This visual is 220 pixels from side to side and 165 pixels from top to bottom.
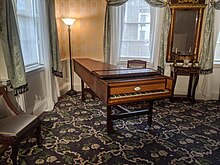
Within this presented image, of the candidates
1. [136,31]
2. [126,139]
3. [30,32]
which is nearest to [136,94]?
[126,139]

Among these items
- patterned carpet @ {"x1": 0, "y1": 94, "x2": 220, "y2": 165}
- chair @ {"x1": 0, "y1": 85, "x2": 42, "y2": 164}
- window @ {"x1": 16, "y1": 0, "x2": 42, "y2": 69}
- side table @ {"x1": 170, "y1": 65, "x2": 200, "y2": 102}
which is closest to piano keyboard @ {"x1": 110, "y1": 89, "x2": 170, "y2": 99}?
patterned carpet @ {"x1": 0, "y1": 94, "x2": 220, "y2": 165}

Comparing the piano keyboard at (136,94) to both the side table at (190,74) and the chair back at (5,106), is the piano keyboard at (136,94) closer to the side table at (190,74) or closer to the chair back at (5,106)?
the chair back at (5,106)

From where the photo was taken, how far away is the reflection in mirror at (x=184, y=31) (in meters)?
4.34

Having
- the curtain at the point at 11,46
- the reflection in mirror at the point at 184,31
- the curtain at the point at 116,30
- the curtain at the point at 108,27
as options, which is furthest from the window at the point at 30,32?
the reflection in mirror at the point at 184,31

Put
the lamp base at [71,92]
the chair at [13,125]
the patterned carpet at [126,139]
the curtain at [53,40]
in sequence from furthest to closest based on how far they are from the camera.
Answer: the lamp base at [71,92], the curtain at [53,40], the patterned carpet at [126,139], the chair at [13,125]

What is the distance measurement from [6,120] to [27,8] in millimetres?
2093

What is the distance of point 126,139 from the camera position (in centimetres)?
276

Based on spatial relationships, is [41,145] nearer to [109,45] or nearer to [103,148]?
[103,148]

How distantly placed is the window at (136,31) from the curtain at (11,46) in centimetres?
272

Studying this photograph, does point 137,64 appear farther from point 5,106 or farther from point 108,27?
point 5,106

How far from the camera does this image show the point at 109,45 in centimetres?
450

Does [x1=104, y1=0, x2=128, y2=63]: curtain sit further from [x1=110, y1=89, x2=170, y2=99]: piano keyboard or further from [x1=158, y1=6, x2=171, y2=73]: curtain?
[x1=110, y1=89, x2=170, y2=99]: piano keyboard

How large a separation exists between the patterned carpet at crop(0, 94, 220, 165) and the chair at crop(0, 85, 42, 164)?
0.31 metres

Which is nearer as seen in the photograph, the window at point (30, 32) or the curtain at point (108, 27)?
the window at point (30, 32)
